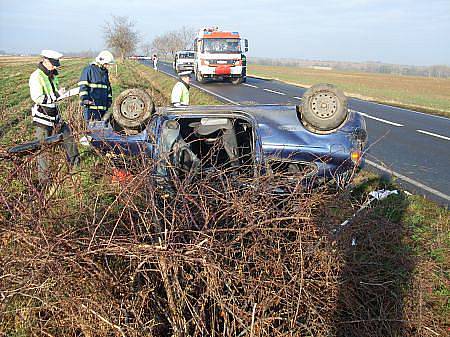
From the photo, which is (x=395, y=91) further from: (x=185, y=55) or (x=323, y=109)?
(x=323, y=109)

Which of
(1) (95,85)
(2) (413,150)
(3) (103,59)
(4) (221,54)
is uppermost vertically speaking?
(4) (221,54)

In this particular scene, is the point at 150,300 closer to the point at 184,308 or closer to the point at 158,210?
the point at 184,308

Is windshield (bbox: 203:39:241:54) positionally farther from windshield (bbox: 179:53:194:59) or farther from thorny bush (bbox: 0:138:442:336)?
thorny bush (bbox: 0:138:442:336)

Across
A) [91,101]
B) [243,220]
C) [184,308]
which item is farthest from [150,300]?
[91,101]

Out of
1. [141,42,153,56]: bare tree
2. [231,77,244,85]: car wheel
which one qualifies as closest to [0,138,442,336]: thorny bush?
[231,77,244,85]: car wheel

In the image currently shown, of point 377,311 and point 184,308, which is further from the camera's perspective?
point 377,311

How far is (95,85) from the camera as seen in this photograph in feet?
24.3

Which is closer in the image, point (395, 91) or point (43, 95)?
point (43, 95)

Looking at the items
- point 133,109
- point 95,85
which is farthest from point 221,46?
point 133,109

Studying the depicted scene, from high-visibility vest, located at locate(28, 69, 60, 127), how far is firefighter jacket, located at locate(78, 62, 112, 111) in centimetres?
107

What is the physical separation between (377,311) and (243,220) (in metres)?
1.24

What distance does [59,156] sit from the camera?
288cm

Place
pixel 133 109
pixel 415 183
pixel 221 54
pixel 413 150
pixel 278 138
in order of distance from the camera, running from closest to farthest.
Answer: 1. pixel 278 138
2. pixel 133 109
3. pixel 415 183
4. pixel 413 150
5. pixel 221 54

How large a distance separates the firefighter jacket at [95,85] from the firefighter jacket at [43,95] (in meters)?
1.03
